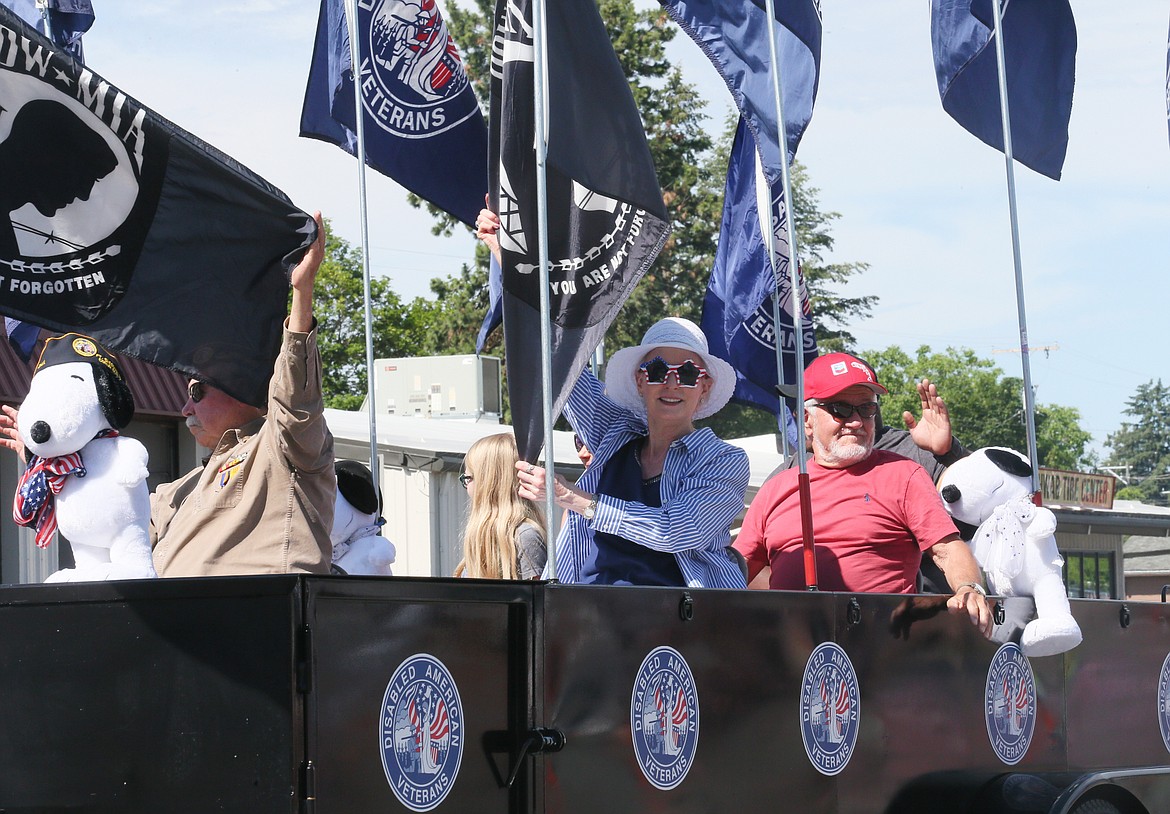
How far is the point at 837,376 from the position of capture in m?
5.30

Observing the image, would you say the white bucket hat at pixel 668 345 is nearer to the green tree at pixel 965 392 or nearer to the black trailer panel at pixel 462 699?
the black trailer panel at pixel 462 699

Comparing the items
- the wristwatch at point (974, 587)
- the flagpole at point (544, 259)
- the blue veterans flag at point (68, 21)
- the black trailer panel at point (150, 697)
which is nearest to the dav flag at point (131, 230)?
the flagpole at point (544, 259)

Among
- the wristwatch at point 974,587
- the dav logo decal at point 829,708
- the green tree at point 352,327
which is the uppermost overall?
the green tree at point 352,327

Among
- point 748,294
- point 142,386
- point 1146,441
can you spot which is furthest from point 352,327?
point 1146,441

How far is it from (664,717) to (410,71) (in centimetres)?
496

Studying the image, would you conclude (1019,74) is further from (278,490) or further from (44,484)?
(44,484)

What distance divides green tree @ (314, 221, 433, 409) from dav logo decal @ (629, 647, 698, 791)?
40.7m

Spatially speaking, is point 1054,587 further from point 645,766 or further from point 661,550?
point 645,766

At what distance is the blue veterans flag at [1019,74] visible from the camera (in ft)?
26.1

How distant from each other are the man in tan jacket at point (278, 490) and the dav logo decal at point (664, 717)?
1.10m

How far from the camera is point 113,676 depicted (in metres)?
2.94

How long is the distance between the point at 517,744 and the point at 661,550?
1247 millimetres

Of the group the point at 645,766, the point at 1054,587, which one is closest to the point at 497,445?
the point at 1054,587

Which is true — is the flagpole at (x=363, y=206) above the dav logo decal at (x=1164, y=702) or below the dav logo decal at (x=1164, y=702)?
above
